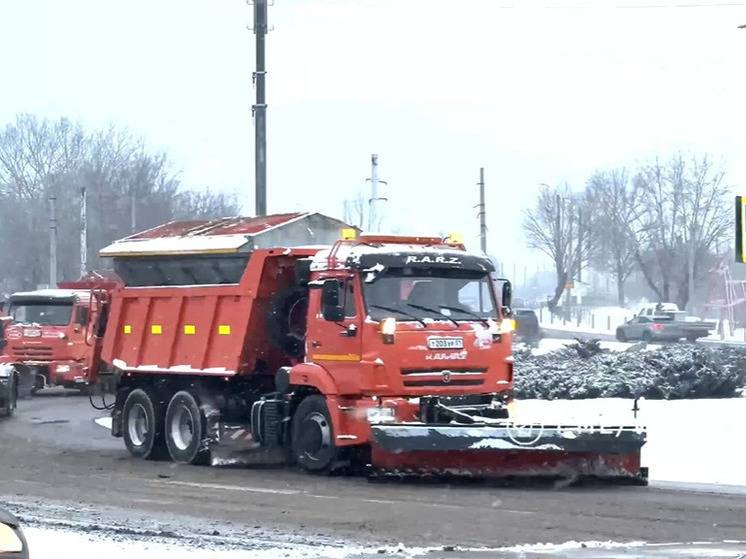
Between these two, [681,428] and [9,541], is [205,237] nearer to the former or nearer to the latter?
[681,428]

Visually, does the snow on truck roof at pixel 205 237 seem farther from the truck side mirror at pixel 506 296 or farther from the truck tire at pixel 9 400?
the truck tire at pixel 9 400

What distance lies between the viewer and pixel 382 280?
15773 millimetres

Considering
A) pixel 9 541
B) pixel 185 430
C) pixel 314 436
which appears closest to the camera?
pixel 9 541

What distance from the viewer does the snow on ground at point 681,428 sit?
16.1 m

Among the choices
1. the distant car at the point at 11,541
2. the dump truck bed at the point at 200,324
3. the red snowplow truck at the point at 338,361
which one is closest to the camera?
the distant car at the point at 11,541

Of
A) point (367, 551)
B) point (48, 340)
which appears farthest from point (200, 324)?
point (48, 340)

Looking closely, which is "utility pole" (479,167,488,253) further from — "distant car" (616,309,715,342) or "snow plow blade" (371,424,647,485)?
"snow plow blade" (371,424,647,485)

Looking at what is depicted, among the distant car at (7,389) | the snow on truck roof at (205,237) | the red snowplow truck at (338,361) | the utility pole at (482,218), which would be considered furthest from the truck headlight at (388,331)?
the utility pole at (482,218)

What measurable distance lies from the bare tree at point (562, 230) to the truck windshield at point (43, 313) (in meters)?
44.0

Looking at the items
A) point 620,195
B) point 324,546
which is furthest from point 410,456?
point 620,195

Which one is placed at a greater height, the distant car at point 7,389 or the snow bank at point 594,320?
the snow bank at point 594,320

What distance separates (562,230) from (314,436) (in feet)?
202

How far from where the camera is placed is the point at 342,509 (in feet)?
42.3

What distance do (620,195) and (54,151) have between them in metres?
32.4
